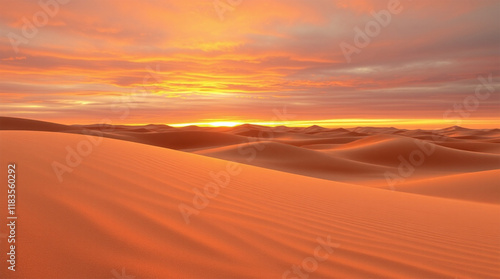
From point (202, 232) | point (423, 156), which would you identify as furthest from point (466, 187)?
point (423, 156)

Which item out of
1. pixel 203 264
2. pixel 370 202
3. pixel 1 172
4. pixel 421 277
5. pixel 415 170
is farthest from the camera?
pixel 415 170

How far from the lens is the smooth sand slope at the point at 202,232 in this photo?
2240 mm

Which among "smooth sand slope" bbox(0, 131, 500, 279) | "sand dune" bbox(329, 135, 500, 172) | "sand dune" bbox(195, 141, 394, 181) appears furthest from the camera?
"sand dune" bbox(329, 135, 500, 172)

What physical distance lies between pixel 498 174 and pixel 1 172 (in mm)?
13267

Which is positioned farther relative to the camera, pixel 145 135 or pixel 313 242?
pixel 145 135

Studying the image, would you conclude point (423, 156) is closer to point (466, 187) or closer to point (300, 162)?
point (300, 162)

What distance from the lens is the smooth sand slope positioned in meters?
2.24

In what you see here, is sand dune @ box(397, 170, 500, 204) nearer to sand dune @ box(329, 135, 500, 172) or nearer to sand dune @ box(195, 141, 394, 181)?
sand dune @ box(195, 141, 394, 181)

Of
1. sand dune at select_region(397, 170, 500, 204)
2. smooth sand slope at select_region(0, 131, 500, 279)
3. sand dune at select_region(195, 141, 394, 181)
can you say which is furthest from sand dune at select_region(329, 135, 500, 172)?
smooth sand slope at select_region(0, 131, 500, 279)

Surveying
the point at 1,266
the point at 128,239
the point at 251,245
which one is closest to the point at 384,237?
the point at 251,245

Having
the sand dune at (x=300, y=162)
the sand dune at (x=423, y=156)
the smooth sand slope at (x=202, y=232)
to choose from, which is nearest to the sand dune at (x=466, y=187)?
the sand dune at (x=300, y=162)

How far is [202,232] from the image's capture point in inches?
116

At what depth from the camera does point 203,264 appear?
7.74 ft

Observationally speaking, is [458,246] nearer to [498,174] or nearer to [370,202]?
[370,202]
